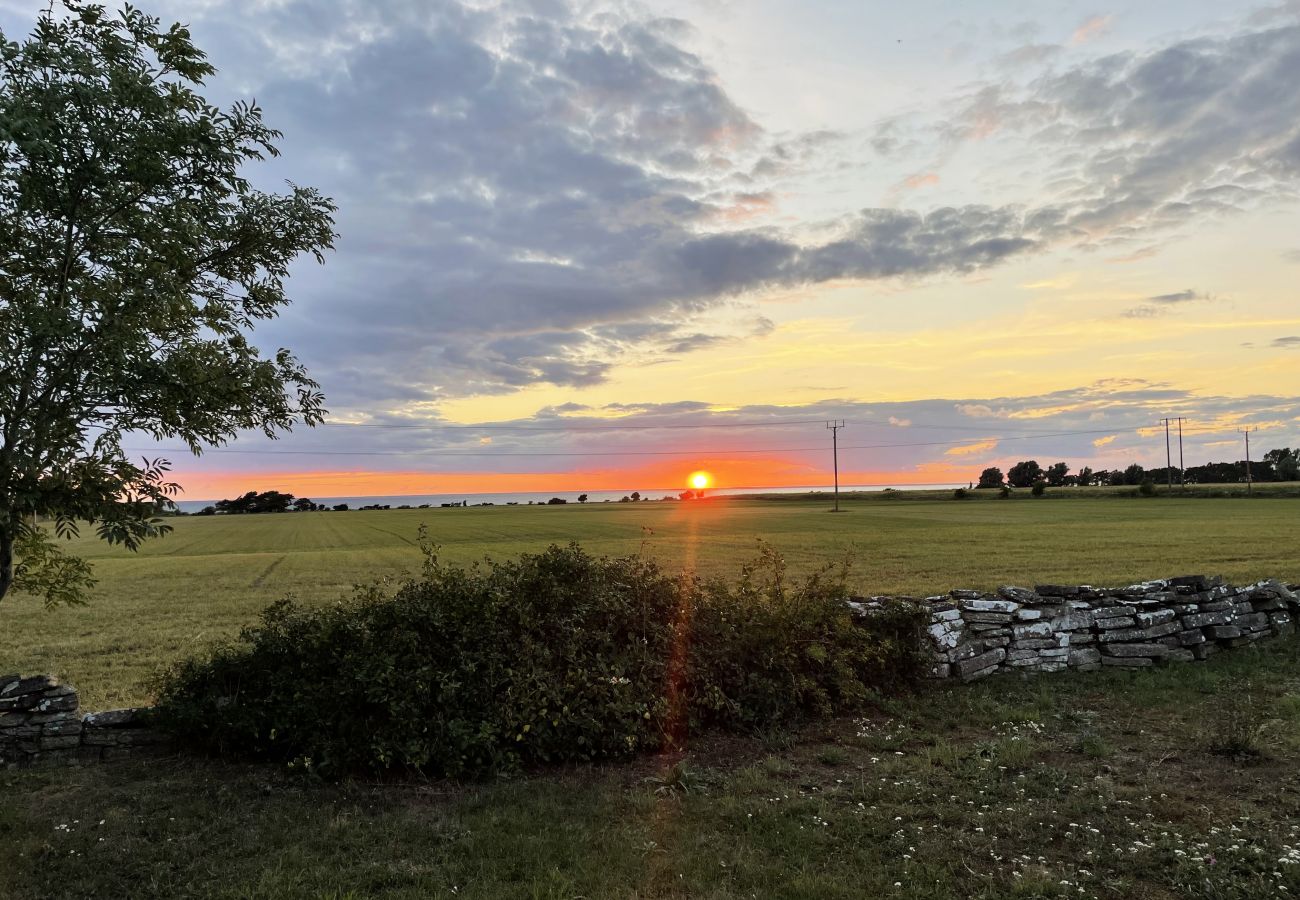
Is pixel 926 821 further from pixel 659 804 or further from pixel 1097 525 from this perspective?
pixel 1097 525

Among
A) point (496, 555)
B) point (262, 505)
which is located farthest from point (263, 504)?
point (496, 555)

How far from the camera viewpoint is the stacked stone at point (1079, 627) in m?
9.38

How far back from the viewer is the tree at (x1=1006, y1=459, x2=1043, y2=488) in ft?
474

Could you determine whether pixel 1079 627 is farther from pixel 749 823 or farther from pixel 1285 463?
pixel 1285 463

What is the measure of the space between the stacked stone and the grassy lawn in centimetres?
Result: 192

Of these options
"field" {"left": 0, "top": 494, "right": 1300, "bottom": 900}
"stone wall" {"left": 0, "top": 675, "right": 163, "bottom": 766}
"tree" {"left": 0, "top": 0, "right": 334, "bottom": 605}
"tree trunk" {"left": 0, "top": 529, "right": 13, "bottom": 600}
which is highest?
"tree" {"left": 0, "top": 0, "right": 334, "bottom": 605}

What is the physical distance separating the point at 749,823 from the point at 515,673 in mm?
2549

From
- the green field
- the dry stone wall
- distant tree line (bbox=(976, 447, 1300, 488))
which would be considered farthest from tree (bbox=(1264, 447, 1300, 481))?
the dry stone wall

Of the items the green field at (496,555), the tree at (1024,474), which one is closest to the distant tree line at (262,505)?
the green field at (496,555)

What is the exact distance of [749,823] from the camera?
214 inches

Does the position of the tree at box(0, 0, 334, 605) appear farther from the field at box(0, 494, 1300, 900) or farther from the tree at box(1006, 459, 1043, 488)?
the tree at box(1006, 459, 1043, 488)

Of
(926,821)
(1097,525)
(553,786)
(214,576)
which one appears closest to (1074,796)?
(926,821)

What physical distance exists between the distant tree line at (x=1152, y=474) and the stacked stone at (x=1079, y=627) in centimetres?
12182

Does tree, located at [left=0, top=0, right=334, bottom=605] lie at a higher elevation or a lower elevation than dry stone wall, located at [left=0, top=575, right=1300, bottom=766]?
higher
